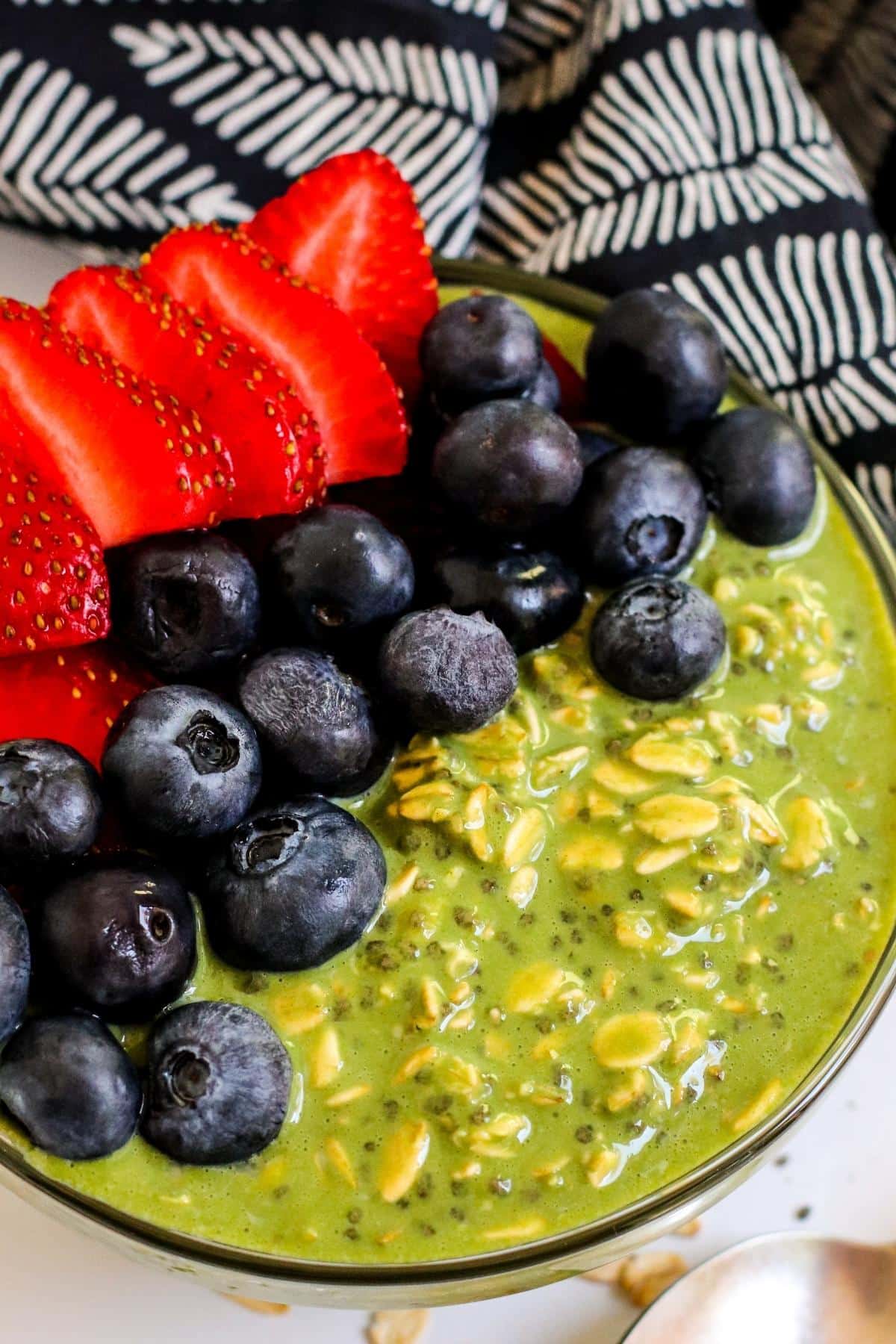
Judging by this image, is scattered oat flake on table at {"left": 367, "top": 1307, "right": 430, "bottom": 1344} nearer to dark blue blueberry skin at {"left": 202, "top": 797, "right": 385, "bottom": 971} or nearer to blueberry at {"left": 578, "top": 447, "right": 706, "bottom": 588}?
dark blue blueberry skin at {"left": 202, "top": 797, "right": 385, "bottom": 971}

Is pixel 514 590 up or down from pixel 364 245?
down

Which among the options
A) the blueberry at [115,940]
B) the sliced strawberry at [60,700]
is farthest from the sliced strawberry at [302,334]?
the blueberry at [115,940]

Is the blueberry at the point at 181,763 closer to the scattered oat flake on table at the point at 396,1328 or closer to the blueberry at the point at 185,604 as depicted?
the blueberry at the point at 185,604

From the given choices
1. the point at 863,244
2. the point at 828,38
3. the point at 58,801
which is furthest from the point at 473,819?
the point at 828,38

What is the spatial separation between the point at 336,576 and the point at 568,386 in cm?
39

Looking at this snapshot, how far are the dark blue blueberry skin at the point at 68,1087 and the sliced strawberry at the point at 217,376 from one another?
1.34 feet

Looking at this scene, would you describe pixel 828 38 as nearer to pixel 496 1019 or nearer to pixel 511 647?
pixel 511 647

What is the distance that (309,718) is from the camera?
2.85ft

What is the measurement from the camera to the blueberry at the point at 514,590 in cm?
96

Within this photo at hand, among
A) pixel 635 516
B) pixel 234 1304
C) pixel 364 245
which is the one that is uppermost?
pixel 364 245


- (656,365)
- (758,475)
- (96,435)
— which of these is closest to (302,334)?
(96,435)

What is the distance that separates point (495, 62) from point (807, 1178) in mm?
1352

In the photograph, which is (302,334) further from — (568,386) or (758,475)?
(758,475)

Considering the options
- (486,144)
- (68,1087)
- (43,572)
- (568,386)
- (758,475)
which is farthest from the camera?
(486,144)
